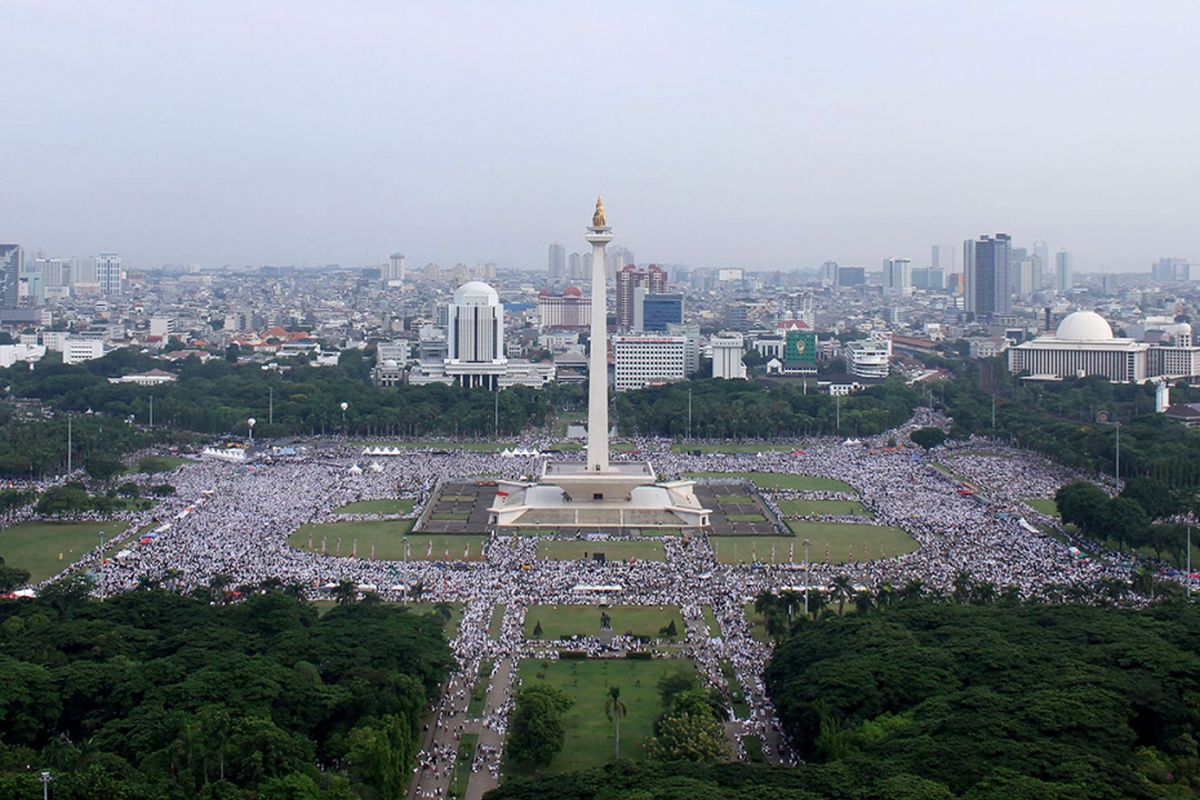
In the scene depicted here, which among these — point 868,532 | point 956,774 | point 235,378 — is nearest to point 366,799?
point 956,774

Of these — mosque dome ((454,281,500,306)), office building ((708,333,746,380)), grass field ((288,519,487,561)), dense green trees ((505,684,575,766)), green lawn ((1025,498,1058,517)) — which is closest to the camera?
A: dense green trees ((505,684,575,766))

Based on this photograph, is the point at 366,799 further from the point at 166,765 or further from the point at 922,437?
the point at 922,437

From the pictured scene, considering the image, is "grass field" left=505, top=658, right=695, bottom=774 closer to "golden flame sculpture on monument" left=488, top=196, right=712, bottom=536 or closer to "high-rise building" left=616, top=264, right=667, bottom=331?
"golden flame sculpture on monument" left=488, top=196, right=712, bottom=536

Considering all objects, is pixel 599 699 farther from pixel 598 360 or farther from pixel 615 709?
pixel 598 360

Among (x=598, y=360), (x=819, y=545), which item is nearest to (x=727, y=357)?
(x=598, y=360)

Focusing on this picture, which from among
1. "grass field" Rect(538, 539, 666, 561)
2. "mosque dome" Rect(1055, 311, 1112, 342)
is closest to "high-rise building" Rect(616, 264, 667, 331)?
"mosque dome" Rect(1055, 311, 1112, 342)

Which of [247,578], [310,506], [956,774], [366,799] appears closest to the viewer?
[956,774]

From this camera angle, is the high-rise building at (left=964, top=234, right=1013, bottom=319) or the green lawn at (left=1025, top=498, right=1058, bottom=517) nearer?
the green lawn at (left=1025, top=498, right=1058, bottom=517)
